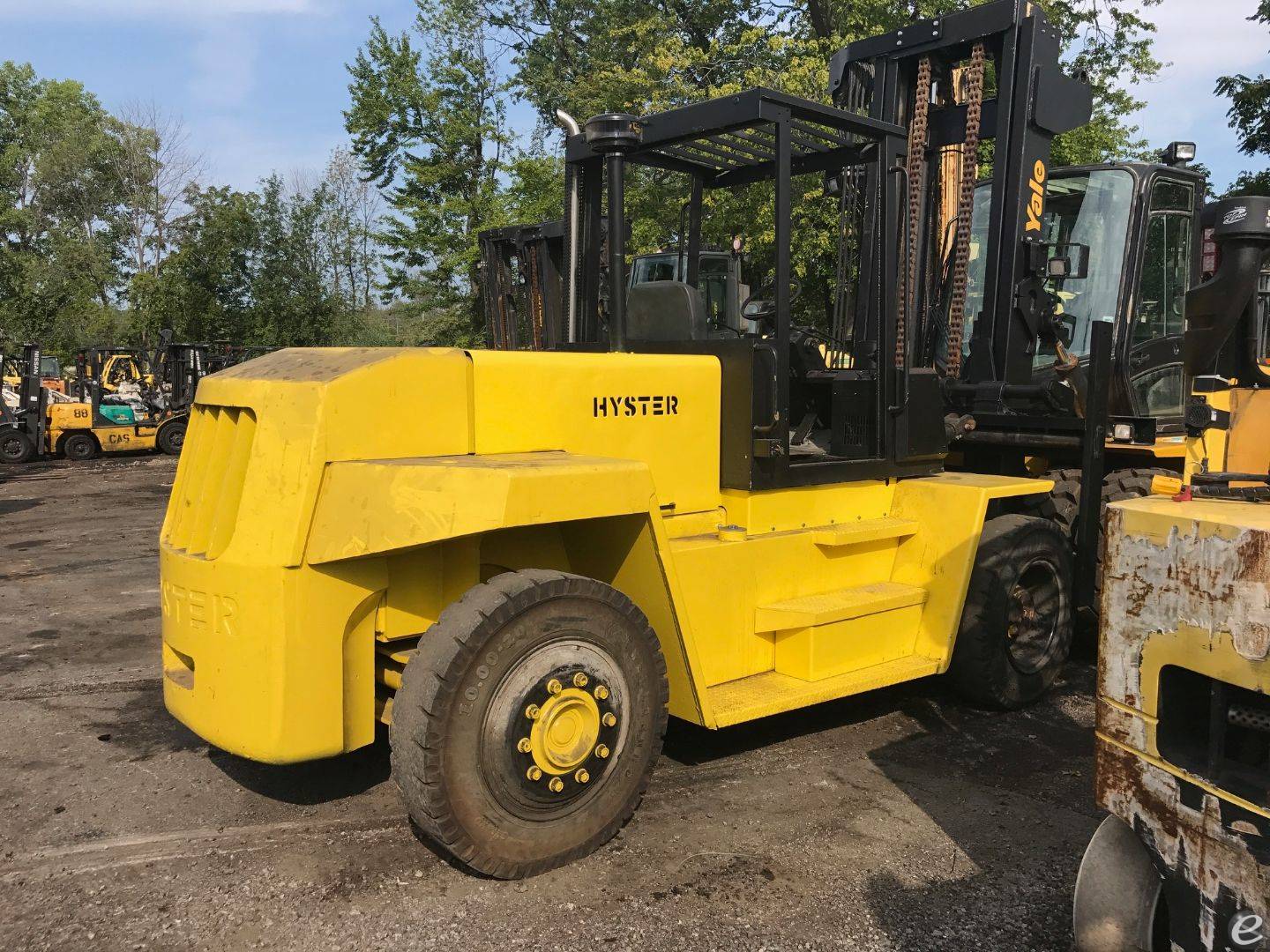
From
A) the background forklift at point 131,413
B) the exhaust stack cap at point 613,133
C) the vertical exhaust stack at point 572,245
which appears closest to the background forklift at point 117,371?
the background forklift at point 131,413

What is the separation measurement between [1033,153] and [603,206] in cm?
256

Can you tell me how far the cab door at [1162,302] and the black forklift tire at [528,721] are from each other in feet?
14.1

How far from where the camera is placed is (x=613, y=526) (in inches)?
158

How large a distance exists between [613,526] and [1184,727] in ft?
6.98

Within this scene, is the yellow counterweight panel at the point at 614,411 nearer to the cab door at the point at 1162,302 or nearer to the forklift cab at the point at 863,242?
the forklift cab at the point at 863,242

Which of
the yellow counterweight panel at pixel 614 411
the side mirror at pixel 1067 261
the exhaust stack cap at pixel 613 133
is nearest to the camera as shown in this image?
the yellow counterweight panel at pixel 614 411

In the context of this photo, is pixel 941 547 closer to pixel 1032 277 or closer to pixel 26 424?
pixel 1032 277

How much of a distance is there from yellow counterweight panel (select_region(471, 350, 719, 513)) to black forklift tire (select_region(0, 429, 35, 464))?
20.6 metres

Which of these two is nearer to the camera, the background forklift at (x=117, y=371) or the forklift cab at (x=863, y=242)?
the forklift cab at (x=863, y=242)

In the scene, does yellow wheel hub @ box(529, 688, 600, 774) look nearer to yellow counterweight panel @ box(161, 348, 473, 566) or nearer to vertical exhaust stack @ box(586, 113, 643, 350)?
yellow counterweight panel @ box(161, 348, 473, 566)

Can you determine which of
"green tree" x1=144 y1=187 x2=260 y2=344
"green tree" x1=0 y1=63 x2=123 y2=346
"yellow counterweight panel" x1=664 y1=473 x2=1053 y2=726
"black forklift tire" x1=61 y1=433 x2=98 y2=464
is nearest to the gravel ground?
"yellow counterweight panel" x1=664 y1=473 x2=1053 y2=726

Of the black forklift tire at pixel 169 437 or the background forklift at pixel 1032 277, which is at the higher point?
the background forklift at pixel 1032 277

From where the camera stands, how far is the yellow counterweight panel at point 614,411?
155 inches

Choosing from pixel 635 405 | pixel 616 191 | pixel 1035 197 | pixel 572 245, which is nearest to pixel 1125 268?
pixel 1035 197
